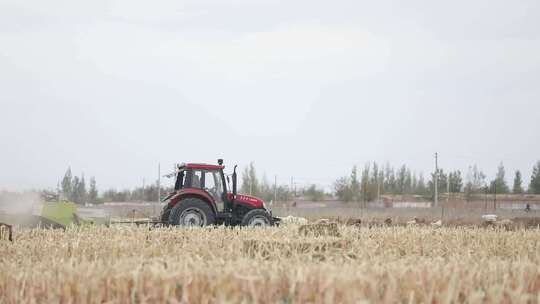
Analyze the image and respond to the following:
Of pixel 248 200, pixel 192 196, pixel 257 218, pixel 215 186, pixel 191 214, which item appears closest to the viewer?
pixel 191 214

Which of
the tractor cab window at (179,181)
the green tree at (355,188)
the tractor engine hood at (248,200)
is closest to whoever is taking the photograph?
the tractor engine hood at (248,200)

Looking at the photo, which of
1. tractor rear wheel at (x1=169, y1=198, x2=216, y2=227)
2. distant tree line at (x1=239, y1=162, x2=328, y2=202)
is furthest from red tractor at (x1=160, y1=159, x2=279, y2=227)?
distant tree line at (x1=239, y1=162, x2=328, y2=202)

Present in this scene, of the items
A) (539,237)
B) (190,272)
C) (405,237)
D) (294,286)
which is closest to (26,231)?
(405,237)

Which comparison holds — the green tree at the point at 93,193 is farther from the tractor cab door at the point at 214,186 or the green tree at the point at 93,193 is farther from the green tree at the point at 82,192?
the tractor cab door at the point at 214,186

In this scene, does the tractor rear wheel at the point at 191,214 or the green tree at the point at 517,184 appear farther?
the green tree at the point at 517,184

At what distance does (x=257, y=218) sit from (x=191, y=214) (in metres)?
1.72

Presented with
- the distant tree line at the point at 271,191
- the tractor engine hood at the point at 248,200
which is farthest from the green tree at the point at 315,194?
the tractor engine hood at the point at 248,200

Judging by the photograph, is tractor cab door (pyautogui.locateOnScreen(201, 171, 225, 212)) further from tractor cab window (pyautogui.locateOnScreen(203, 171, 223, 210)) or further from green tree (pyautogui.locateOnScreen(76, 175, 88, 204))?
green tree (pyautogui.locateOnScreen(76, 175, 88, 204))

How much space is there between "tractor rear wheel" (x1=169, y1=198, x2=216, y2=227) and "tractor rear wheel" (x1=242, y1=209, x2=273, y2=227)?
89 centimetres

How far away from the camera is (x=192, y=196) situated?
58.6ft

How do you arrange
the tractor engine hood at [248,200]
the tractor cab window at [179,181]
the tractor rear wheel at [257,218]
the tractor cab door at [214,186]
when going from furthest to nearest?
1. the tractor cab window at [179,181]
2. the tractor engine hood at [248,200]
3. the tractor cab door at [214,186]
4. the tractor rear wheel at [257,218]

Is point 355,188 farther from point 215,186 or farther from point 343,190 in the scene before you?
point 215,186

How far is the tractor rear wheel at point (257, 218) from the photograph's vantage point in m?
17.5

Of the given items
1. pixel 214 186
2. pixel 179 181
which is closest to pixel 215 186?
pixel 214 186
